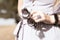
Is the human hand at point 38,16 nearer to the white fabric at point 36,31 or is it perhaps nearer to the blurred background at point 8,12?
the white fabric at point 36,31

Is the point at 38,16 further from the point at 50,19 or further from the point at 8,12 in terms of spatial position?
the point at 8,12

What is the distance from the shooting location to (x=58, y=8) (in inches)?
33.8

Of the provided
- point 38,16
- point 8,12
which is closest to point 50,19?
point 38,16

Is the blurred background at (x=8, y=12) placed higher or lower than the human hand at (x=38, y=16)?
lower

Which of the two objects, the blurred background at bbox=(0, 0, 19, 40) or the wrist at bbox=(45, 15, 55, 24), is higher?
the wrist at bbox=(45, 15, 55, 24)

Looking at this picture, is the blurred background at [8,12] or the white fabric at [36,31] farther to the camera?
the blurred background at [8,12]

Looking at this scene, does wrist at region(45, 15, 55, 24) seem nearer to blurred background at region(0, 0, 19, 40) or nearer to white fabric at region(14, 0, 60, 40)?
white fabric at region(14, 0, 60, 40)

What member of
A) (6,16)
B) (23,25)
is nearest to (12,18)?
(6,16)

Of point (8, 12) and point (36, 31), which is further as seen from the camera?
point (8, 12)

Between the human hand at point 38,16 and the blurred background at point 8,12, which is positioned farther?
the blurred background at point 8,12

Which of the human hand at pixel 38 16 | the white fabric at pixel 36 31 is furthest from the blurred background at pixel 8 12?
the human hand at pixel 38 16

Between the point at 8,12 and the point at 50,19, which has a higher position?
the point at 50,19

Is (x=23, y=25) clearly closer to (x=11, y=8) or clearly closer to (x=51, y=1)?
(x=51, y=1)

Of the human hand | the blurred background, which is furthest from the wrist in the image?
the blurred background
